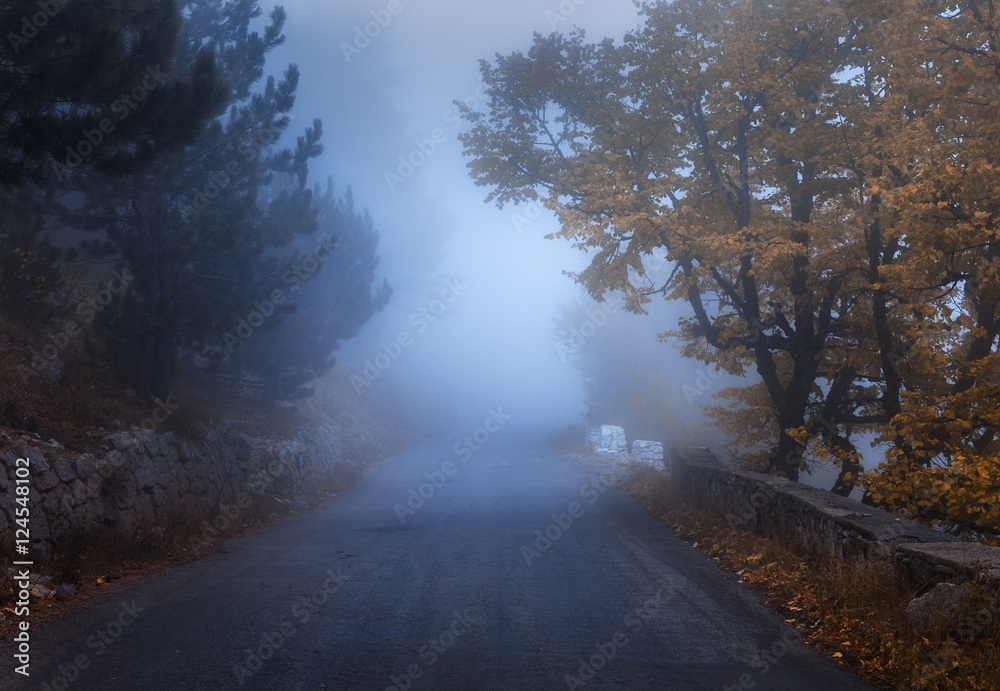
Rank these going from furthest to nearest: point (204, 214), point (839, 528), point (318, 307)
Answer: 1. point (318, 307)
2. point (204, 214)
3. point (839, 528)

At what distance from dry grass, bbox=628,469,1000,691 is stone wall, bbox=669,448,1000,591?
0.64ft

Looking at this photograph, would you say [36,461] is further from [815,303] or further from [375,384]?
[375,384]

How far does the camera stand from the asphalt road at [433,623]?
183 inches

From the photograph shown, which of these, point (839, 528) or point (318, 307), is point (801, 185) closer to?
point (839, 528)

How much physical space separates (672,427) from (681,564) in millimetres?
20907

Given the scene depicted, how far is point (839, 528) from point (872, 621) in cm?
191

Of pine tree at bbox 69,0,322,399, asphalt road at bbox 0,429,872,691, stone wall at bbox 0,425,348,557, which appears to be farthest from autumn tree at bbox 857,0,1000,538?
pine tree at bbox 69,0,322,399

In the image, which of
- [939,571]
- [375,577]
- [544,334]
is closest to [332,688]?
[375,577]

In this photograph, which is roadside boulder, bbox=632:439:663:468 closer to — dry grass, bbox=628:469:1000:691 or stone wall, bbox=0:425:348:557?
stone wall, bbox=0:425:348:557

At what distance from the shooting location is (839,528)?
706cm

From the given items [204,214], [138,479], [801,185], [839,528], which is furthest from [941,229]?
[204,214]

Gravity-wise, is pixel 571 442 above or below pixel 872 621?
above

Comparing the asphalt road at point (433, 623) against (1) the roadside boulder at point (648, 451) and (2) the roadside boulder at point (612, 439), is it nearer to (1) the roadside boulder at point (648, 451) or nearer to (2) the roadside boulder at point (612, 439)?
(1) the roadside boulder at point (648, 451)

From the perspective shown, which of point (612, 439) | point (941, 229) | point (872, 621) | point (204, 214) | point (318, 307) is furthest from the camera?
point (612, 439)
